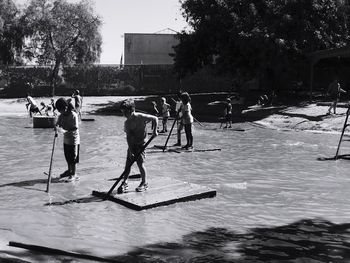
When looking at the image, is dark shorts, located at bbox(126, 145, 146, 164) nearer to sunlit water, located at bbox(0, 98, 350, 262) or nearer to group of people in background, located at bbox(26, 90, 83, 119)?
sunlit water, located at bbox(0, 98, 350, 262)

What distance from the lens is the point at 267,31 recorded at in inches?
1268

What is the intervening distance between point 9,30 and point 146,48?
17.7 metres

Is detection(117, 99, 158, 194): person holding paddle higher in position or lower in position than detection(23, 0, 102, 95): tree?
lower

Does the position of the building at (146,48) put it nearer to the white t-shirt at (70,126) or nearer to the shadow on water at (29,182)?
the shadow on water at (29,182)

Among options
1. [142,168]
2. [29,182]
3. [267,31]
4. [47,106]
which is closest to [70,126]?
[29,182]

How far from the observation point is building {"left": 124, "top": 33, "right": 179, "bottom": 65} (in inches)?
2308

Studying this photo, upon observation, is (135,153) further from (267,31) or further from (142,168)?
(267,31)

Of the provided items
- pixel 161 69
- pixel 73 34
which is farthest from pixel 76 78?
pixel 161 69

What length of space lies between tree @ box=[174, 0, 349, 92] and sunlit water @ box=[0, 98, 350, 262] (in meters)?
17.4

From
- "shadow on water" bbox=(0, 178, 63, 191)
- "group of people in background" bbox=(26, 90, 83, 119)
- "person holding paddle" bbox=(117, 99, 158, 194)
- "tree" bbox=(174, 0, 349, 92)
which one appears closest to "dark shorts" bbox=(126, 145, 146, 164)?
"person holding paddle" bbox=(117, 99, 158, 194)

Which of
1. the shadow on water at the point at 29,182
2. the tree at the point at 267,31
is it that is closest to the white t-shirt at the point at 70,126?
the shadow on water at the point at 29,182

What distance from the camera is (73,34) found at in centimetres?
4528

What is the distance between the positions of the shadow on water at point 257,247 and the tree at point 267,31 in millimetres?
25086

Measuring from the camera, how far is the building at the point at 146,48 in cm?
5862
